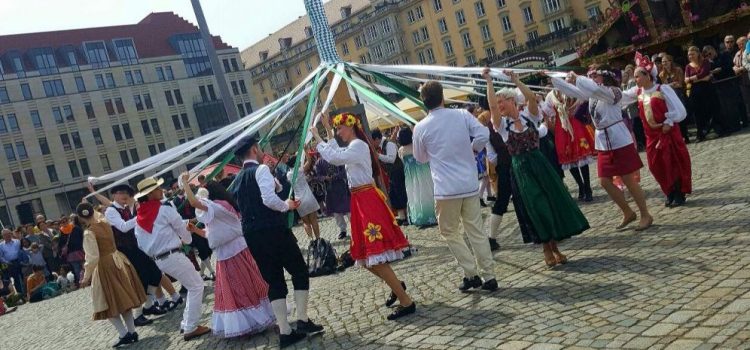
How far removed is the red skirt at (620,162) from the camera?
7312mm

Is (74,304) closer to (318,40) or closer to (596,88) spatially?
(318,40)

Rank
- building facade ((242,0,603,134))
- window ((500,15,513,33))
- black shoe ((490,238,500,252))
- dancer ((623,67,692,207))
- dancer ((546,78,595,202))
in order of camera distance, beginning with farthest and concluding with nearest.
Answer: window ((500,15,513,33)), building facade ((242,0,603,134)), dancer ((546,78,595,202)), black shoe ((490,238,500,252)), dancer ((623,67,692,207))

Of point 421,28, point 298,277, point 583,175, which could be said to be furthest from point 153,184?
point 421,28

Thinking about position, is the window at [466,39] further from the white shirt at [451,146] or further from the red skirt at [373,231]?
the red skirt at [373,231]

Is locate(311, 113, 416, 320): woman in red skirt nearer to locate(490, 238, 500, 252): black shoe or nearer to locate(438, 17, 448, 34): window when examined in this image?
locate(490, 238, 500, 252): black shoe

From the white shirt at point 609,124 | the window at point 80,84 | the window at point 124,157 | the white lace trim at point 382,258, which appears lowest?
the white lace trim at point 382,258

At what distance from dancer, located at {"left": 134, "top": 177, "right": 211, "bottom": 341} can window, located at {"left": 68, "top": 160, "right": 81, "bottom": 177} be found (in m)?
63.6

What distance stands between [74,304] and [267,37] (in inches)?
3531

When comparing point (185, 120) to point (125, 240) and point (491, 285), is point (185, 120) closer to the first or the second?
point (125, 240)

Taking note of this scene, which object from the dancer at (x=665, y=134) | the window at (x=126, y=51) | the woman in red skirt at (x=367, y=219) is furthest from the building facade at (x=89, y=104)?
the woman in red skirt at (x=367, y=219)

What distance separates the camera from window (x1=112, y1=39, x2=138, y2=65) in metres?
70.7

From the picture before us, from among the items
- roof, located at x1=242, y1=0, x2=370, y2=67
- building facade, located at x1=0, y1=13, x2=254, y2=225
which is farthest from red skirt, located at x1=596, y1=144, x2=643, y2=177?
roof, located at x1=242, y1=0, x2=370, y2=67

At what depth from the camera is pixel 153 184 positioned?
753 cm

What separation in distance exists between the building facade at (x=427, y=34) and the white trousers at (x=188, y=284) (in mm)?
51737
